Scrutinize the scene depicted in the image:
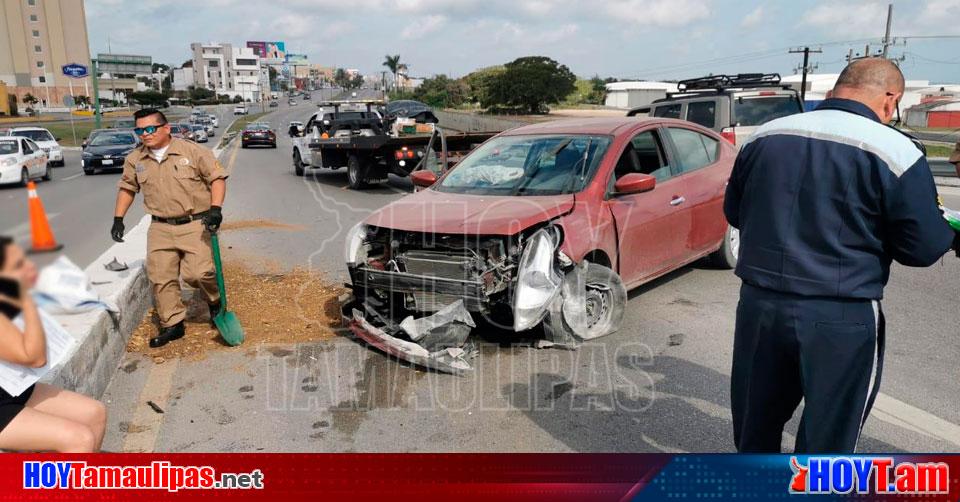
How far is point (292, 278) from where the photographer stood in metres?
7.15

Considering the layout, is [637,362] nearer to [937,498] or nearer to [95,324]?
[937,498]

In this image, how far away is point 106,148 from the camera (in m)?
21.5

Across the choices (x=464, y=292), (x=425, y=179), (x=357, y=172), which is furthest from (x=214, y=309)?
(x=357, y=172)

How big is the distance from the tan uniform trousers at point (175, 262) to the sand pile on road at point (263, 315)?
0.27m

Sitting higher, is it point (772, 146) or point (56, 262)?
point (772, 146)

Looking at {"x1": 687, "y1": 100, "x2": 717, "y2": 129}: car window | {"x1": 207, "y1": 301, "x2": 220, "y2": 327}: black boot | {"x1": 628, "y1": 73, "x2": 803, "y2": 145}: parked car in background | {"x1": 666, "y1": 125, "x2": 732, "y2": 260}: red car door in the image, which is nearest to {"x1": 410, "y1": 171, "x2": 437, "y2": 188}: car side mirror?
{"x1": 207, "y1": 301, "x2": 220, "y2": 327}: black boot

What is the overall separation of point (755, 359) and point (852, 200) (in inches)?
26.1

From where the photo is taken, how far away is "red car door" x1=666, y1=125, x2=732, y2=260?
6152 mm

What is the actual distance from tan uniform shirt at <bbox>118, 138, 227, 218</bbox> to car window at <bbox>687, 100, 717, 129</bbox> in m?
8.42

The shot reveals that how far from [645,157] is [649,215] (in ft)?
2.19

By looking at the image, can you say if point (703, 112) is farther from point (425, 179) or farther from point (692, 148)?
point (425, 179)

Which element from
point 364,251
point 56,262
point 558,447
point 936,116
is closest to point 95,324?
point 364,251

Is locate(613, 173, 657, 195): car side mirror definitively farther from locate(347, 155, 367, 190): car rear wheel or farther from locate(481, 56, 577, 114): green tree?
locate(481, 56, 577, 114): green tree

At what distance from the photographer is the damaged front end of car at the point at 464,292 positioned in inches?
179
